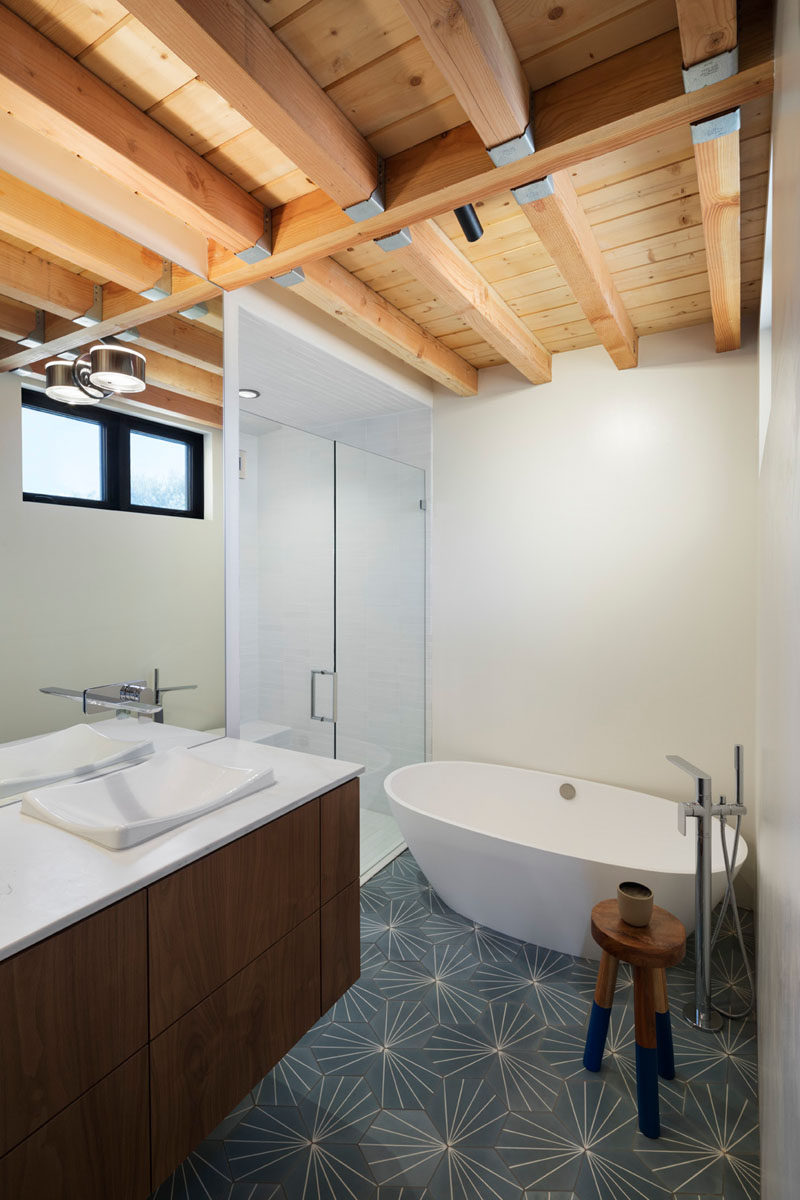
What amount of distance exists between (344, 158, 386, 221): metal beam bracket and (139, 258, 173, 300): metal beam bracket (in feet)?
2.14

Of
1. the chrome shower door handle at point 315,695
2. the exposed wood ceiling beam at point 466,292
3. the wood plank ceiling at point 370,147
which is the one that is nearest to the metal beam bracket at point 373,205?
the wood plank ceiling at point 370,147

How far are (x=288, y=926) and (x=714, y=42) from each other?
2.15 metres

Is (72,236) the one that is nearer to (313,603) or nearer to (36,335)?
(36,335)

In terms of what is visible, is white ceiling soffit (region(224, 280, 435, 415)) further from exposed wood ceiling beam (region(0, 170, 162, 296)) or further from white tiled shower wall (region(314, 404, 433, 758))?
exposed wood ceiling beam (region(0, 170, 162, 296))

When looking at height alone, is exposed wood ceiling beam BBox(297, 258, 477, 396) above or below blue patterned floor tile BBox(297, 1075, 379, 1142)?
above

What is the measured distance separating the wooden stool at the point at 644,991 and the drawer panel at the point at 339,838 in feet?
2.42

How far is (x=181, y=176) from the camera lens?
1.57 meters

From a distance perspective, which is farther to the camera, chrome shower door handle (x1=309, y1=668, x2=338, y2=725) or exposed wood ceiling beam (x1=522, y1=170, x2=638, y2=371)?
chrome shower door handle (x1=309, y1=668, x2=338, y2=725)

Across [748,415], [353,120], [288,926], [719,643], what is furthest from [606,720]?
[353,120]

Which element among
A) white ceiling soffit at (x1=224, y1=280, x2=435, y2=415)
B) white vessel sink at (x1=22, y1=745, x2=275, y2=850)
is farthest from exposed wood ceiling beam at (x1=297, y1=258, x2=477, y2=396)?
white vessel sink at (x1=22, y1=745, x2=275, y2=850)

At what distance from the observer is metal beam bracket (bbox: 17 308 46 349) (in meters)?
1.55

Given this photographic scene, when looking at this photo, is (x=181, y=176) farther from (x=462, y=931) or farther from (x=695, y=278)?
(x=462, y=931)

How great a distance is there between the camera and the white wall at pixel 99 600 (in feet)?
5.07

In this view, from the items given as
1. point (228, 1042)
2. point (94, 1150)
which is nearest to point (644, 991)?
point (228, 1042)
